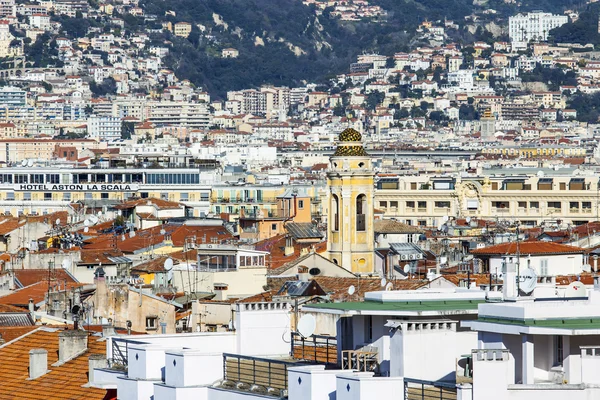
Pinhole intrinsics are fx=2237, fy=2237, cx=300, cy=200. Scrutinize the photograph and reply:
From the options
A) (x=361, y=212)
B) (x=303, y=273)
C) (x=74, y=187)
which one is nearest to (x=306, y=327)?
(x=303, y=273)

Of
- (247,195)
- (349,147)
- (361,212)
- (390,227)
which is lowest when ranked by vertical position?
(247,195)

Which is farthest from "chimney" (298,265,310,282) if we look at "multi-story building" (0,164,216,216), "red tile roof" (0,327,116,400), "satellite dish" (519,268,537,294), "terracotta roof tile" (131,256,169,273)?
"multi-story building" (0,164,216,216)

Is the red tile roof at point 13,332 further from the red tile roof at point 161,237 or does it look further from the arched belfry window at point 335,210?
the red tile roof at point 161,237

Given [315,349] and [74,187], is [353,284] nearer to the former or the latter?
[315,349]

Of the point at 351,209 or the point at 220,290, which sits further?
the point at 351,209

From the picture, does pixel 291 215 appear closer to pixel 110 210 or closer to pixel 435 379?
pixel 110 210

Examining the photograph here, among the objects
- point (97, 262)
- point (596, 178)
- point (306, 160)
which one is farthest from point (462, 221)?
point (306, 160)

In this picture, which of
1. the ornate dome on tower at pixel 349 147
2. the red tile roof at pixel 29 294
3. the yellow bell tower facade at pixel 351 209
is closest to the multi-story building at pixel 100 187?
the ornate dome on tower at pixel 349 147
